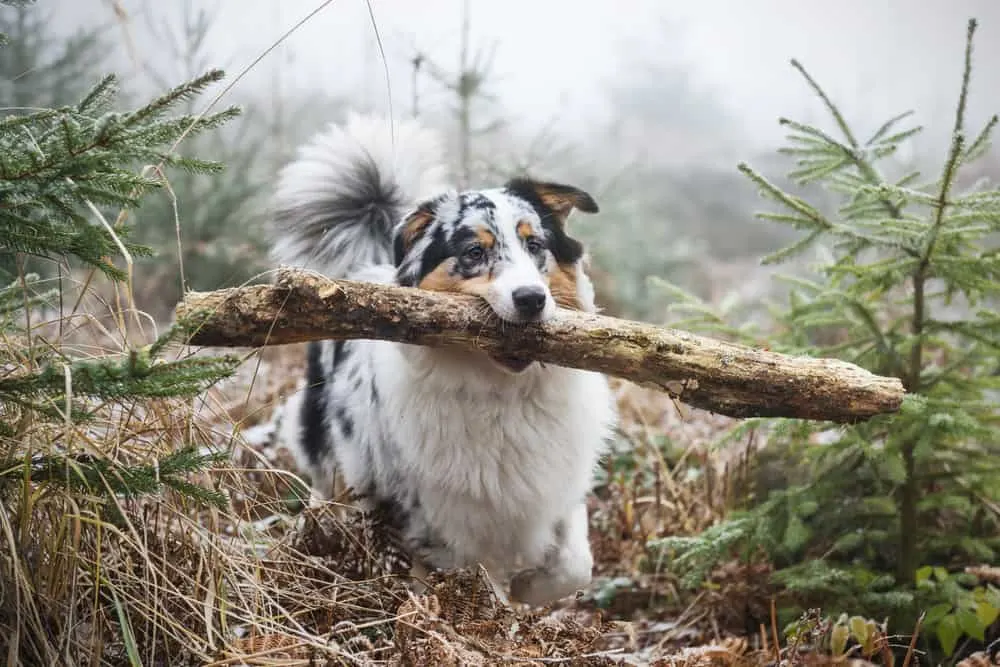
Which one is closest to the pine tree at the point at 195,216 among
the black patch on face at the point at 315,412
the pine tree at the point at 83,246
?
the black patch on face at the point at 315,412

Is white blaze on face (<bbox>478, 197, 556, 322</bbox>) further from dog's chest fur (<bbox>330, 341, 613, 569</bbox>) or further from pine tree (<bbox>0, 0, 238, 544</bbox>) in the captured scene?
pine tree (<bbox>0, 0, 238, 544</bbox>)

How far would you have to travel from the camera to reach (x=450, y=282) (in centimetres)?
251

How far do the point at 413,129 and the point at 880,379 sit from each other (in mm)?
2441

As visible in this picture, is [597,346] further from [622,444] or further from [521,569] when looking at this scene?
[622,444]

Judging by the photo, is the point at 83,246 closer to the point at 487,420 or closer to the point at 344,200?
the point at 487,420

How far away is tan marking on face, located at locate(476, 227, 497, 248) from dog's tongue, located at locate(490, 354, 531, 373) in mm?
407

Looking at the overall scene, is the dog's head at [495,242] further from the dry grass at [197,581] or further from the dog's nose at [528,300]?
the dry grass at [197,581]

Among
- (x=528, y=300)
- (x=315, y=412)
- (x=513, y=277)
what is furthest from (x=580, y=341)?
(x=315, y=412)

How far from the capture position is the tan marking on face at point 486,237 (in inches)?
98.6

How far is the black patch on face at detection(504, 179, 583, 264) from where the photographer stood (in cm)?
273

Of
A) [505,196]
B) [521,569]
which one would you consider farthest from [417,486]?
[505,196]

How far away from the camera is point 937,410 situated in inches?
102

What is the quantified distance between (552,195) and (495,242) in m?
0.41

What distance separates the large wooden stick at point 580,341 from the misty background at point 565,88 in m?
0.28
